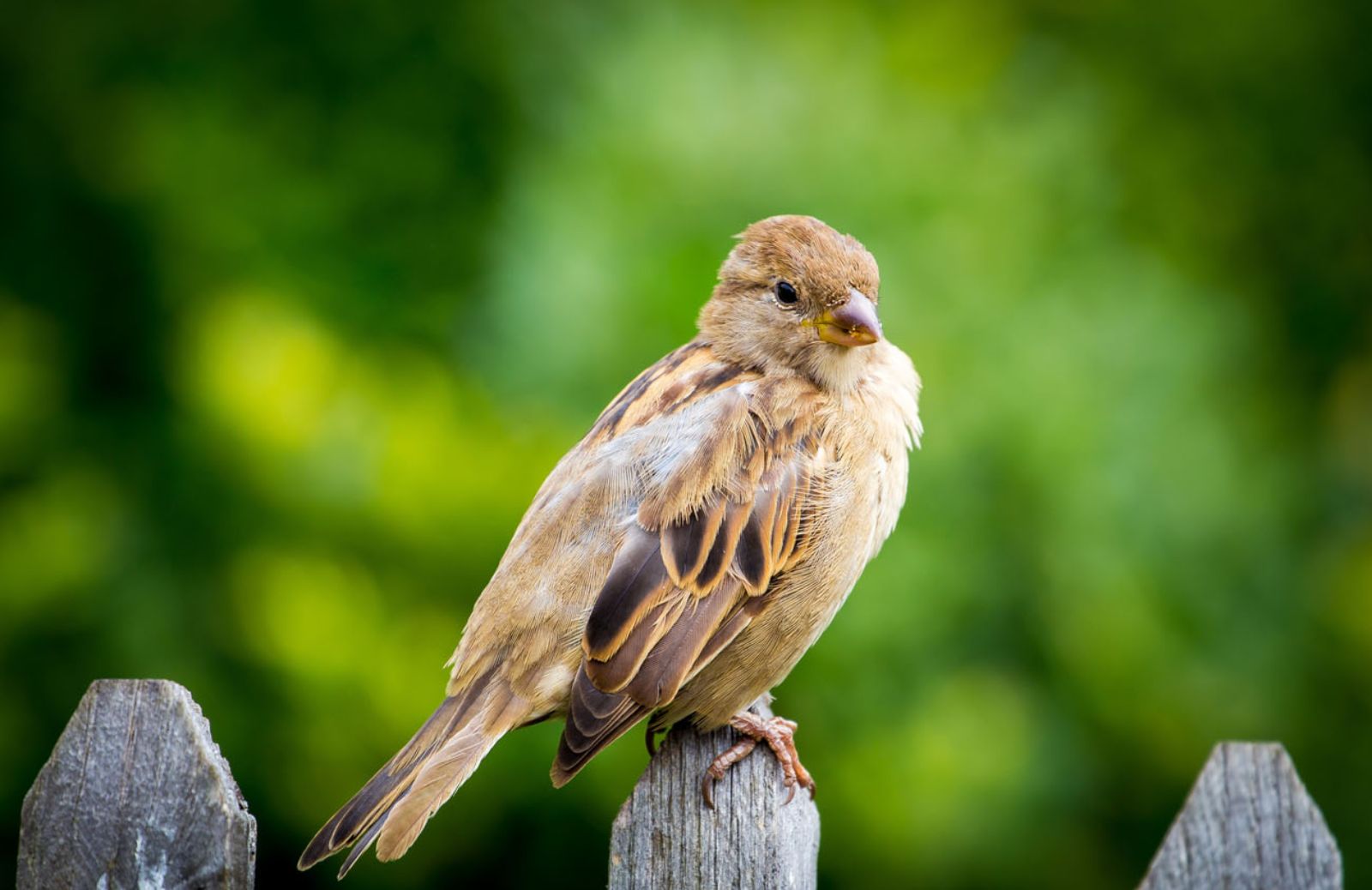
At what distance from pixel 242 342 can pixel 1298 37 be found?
153 inches

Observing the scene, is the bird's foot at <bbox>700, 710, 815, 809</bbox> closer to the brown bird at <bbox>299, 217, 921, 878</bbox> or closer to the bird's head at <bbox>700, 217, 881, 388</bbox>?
the brown bird at <bbox>299, 217, 921, 878</bbox>

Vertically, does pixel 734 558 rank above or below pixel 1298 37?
below

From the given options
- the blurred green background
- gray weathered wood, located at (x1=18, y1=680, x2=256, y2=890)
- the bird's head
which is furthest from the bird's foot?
the blurred green background

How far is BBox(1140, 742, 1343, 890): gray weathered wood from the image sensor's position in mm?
2408

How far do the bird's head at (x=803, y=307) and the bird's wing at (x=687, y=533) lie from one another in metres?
0.15

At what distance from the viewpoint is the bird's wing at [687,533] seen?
111 inches

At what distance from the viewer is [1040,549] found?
4086mm

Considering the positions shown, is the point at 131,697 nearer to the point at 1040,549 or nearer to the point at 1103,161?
the point at 1040,549

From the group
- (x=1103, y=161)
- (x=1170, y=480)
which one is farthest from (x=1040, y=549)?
(x=1103, y=161)

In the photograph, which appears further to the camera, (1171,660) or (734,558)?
(1171,660)

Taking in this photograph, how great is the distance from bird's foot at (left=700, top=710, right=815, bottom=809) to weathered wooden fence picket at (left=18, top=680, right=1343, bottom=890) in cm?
2

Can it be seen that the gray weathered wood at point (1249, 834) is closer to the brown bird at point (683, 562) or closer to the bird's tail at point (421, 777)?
the brown bird at point (683, 562)

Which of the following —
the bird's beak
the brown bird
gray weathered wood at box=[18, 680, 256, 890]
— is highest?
the bird's beak

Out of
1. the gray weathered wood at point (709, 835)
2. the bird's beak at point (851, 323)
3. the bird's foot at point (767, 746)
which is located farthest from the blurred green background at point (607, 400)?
the gray weathered wood at point (709, 835)
